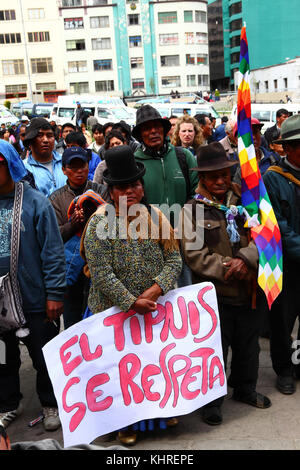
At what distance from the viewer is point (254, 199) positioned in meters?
3.52

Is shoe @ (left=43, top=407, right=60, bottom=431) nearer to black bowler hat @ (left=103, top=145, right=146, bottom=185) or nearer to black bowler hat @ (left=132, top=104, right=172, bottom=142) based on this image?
black bowler hat @ (left=103, top=145, right=146, bottom=185)

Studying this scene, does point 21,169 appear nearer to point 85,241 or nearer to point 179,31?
point 85,241

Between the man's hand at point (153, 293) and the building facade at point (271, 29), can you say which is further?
the building facade at point (271, 29)

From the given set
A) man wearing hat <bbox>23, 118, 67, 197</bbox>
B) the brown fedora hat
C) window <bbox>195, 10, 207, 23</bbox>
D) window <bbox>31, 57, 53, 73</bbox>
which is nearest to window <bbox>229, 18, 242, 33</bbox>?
window <bbox>195, 10, 207, 23</bbox>

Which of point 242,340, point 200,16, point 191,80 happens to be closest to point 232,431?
point 242,340

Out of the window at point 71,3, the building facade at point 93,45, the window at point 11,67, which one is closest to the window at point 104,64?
the building facade at point 93,45

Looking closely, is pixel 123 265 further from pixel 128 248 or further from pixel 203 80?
pixel 203 80

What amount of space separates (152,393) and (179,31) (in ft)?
240

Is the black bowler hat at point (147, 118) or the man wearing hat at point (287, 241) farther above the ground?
the black bowler hat at point (147, 118)

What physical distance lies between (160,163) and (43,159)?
155 cm

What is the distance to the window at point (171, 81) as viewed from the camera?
70.4 meters

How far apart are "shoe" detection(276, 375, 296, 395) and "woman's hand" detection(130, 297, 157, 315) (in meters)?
1.34

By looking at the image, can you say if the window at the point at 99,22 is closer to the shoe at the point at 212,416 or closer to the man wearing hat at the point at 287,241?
the man wearing hat at the point at 287,241

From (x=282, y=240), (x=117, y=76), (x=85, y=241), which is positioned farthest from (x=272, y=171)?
(x=117, y=76)
